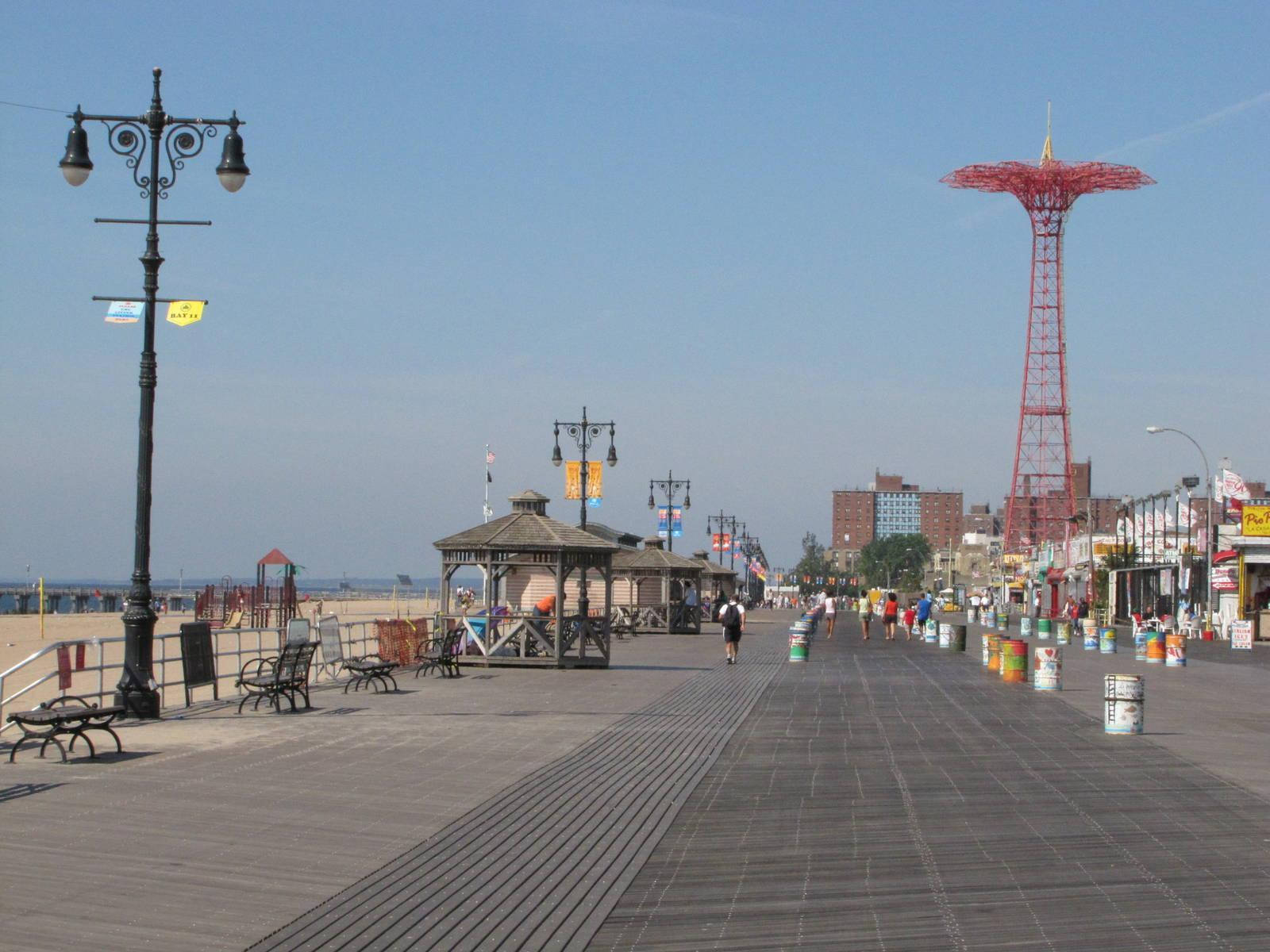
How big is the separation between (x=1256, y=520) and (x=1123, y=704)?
47336 millimetres

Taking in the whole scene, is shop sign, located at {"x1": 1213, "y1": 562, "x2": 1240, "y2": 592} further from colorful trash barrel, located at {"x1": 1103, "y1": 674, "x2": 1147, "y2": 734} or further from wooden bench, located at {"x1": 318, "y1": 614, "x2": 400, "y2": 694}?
colorful trash barrel, located at {"x1": 1103, "y1": 674, "x2": 1147, "y2": 734}

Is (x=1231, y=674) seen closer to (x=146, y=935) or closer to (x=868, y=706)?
(x=868, y=706)

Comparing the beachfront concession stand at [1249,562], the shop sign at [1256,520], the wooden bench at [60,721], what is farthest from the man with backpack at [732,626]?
the shop sign at [1256,520]

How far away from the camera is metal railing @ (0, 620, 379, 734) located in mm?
16125

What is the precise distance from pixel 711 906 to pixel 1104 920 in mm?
2042

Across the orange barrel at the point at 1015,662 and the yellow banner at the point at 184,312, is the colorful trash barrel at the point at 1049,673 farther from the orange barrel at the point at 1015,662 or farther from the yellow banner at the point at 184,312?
the yellow banner at the point at 184,312

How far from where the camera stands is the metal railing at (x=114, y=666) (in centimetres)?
1612

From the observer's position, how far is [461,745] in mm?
15141

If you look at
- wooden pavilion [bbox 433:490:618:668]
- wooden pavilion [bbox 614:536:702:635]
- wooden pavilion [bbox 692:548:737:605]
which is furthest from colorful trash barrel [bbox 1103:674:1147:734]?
wooden pavilion [bbox 692:548:737:605]

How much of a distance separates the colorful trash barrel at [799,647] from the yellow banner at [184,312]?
18.9 m

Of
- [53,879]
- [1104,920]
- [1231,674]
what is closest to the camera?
[1104,920]

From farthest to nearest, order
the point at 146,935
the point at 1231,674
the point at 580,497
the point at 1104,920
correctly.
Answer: the point at 580,497 → the point at 1231,674 → the point at 1104,920 → the point at 146,935

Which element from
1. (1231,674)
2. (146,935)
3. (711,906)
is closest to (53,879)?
(146,935)

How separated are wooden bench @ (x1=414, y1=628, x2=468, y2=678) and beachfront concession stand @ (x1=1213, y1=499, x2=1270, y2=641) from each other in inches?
1638
